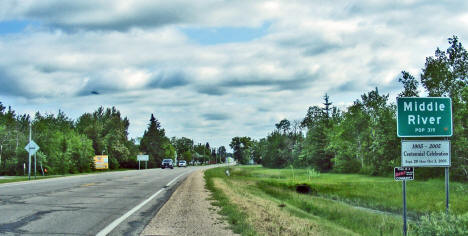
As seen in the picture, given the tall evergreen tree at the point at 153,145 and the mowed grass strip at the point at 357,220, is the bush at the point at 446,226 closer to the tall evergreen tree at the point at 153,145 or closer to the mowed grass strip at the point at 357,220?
the mowed grass strip at the point at 357,220

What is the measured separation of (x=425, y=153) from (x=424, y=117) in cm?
79

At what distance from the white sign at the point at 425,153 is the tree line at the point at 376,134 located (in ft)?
82.3

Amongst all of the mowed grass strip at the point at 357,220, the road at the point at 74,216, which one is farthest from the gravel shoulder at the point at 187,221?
the mowed grass strip at the point at 357,220

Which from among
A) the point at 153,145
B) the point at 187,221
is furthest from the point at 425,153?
the point at 153,145

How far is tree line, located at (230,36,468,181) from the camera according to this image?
112 ft

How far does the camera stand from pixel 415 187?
3222 centimetres

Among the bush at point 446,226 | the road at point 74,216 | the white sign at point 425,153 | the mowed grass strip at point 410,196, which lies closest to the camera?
the bush at point 446,226

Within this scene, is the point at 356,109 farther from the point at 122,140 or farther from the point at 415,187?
the point at 122,140

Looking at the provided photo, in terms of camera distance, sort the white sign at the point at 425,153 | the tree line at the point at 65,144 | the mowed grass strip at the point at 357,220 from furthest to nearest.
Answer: the tree line at the point at 65,144
the mowed grass strip at the point at 357,220
the white sign at the point at 425,153

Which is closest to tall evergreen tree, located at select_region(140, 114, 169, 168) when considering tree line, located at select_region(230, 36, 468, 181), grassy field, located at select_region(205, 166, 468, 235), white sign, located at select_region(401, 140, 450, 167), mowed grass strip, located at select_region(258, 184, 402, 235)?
tree line, located at select_region(230, 36, 468, 181)

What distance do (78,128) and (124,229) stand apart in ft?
269

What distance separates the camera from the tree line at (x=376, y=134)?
112 feet

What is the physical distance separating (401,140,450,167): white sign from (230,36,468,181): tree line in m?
25.1

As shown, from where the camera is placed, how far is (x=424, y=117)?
9508 mm
